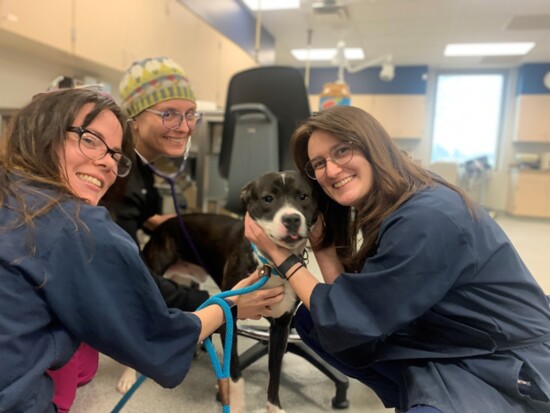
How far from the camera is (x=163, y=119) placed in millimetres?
1714

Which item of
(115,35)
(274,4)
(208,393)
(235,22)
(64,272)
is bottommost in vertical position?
(208,393)

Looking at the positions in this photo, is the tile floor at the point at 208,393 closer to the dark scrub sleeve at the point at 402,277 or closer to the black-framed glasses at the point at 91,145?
the dark scrub sleeve at the point at 402,277

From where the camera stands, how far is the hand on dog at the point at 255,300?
1.30 metres

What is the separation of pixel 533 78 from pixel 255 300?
9.54 meters

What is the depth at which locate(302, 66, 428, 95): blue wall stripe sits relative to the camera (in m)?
9.29

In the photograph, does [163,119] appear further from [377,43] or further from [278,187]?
[377,43]

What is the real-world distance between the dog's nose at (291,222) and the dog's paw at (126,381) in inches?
38.7

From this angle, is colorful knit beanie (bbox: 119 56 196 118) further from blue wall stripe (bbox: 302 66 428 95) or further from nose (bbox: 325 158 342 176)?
blue wall stripe (bbox: 302 66 428 95)

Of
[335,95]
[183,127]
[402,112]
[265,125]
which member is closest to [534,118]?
[402,112]

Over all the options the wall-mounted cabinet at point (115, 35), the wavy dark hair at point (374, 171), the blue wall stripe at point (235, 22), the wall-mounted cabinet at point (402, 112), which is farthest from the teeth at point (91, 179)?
the wall-mounted cabinet at point (402, 112)

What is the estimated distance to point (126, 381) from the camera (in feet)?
5.48

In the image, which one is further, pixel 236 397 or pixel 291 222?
pixel 236 397

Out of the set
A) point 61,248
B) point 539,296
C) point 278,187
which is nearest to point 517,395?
point 539,296

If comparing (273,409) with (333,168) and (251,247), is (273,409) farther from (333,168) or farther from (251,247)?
(333,168)
